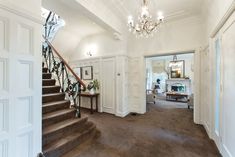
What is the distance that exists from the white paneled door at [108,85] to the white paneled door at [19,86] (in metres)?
3.18

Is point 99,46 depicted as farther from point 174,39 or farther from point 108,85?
point 174,39

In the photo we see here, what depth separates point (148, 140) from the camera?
282cm

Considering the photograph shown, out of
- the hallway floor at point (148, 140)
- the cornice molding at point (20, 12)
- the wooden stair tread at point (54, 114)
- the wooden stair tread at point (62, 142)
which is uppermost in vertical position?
the cornice molding at point (20, 12)

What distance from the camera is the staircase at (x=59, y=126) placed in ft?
7.38

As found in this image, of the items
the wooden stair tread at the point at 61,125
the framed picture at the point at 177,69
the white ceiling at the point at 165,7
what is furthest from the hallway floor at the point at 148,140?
the framed picture at the point at 177,69

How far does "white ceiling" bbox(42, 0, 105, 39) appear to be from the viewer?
10.2ft

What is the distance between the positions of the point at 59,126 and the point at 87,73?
3237mm

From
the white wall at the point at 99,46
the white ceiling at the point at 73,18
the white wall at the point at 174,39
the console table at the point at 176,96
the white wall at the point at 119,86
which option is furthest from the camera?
the console table at the point at 176,96

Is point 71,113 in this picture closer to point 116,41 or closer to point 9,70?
point 9,70

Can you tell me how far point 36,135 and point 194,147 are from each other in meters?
2.81

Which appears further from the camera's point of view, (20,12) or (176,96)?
(176,96)

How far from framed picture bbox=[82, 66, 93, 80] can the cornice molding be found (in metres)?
3.70

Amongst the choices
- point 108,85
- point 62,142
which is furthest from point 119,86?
point 62,142

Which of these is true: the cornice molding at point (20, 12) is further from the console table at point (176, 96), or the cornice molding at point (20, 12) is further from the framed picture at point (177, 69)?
the framed picture at point (177, 69)
